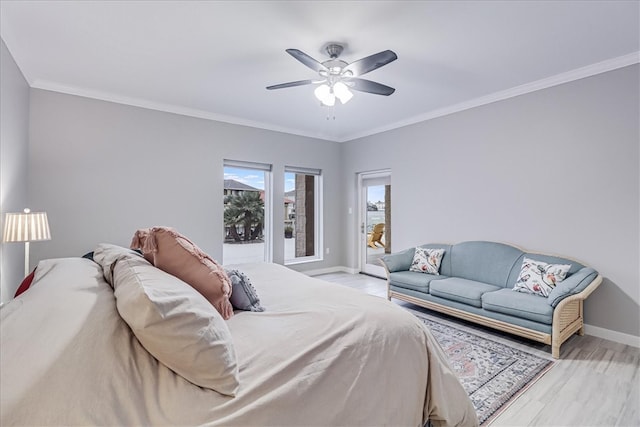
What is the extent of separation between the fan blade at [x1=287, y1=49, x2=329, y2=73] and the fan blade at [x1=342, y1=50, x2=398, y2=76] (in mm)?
220

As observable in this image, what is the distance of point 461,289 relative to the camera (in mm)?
3383

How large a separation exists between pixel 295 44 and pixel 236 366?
8.57ft

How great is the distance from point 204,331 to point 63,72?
3.77 m

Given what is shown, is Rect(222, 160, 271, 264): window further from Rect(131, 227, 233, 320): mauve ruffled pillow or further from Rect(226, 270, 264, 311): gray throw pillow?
Rect(131, 227, 233, 320): mauve ruffled pillow

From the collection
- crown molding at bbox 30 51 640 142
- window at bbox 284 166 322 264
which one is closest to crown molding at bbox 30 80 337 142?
crown molding at bbox 30 51 640 142

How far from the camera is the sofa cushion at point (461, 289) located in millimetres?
3256

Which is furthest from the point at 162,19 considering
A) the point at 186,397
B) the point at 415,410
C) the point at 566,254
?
the point at 566,254

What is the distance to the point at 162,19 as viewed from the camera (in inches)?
94.4

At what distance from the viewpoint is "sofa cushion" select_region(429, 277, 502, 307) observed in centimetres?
326

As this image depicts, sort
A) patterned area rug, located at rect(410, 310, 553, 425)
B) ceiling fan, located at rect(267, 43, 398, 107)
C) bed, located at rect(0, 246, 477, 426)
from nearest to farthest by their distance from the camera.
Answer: bed, located at rect(0, 246, 477, 426) → patterned area rug, located at rect(410, 310, 553, 425) → ceiling fan, located at rect(267, 43, 398, 107)

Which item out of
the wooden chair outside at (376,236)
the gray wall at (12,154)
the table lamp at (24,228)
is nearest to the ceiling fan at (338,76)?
the gray wall at (12,154)

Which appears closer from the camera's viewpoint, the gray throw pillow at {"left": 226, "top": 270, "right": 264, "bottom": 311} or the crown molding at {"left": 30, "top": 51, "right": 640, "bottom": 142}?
the gray throw pillow at {"left": 226, "top": 270, "right": 264, "bottom": 311}

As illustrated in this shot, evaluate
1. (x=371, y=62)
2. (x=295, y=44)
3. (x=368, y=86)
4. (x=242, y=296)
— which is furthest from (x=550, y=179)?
(x=242, y=296)

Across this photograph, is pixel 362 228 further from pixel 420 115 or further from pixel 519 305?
pixel 519 305
